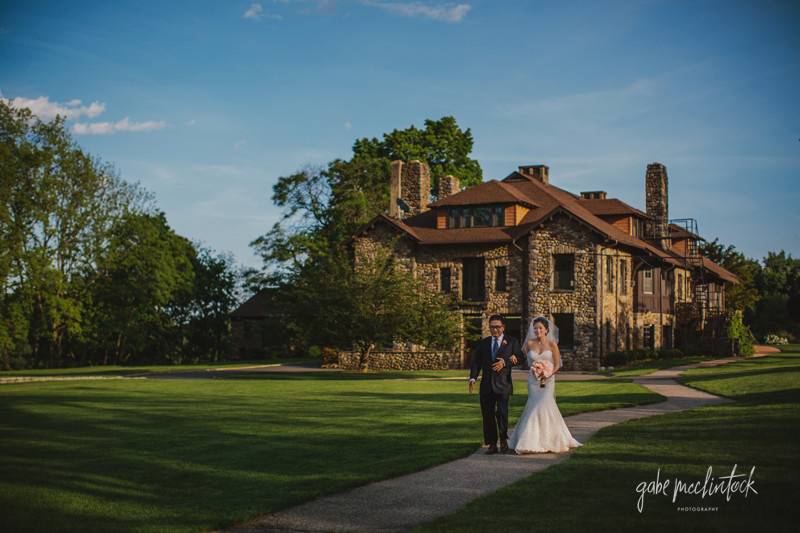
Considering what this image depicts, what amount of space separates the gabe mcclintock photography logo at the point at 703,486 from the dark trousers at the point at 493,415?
126 inches

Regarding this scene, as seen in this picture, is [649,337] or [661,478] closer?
[661,478]

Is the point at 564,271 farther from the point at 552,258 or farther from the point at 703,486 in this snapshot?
the point at 703,486

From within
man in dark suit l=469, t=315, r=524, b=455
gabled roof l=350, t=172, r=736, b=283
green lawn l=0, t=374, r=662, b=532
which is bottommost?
green lawn l=0, t=374, r=662, b=532

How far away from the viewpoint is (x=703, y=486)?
30.4 feet

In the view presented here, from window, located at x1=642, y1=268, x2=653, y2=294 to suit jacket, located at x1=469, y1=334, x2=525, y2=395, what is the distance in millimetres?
37044

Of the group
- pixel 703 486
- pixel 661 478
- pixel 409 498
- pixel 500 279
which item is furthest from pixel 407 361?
pixel 703 486

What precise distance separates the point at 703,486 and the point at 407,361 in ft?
121

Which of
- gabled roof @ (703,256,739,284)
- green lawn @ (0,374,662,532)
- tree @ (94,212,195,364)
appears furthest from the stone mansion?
tree @ (94,212,195,364)

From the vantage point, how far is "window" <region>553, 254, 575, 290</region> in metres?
42.8

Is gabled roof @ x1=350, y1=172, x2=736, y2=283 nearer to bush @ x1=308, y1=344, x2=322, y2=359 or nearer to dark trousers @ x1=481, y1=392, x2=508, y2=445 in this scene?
bush @ x1=308, y1=344, x2=322, y2=359

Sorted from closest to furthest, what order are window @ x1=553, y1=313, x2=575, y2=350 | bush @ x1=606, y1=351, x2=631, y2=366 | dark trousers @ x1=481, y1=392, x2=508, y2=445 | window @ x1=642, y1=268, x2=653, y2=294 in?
dark trousers @ x1=481, y1=392, x2=508, y2=445 < bush @ x1=606, y1=351, x2=631, y2=366 < window @ x1=553, y1=313, x2=575, y2=350 < window @ x1=642, y1=268, x2=653, y2=294

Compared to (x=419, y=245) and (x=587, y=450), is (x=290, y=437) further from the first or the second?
(x=419, y=245)

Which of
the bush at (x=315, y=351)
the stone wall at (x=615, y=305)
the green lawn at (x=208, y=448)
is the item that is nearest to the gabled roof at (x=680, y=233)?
the stone wall at (x=615, y=305)

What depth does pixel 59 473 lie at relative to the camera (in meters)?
11.3
